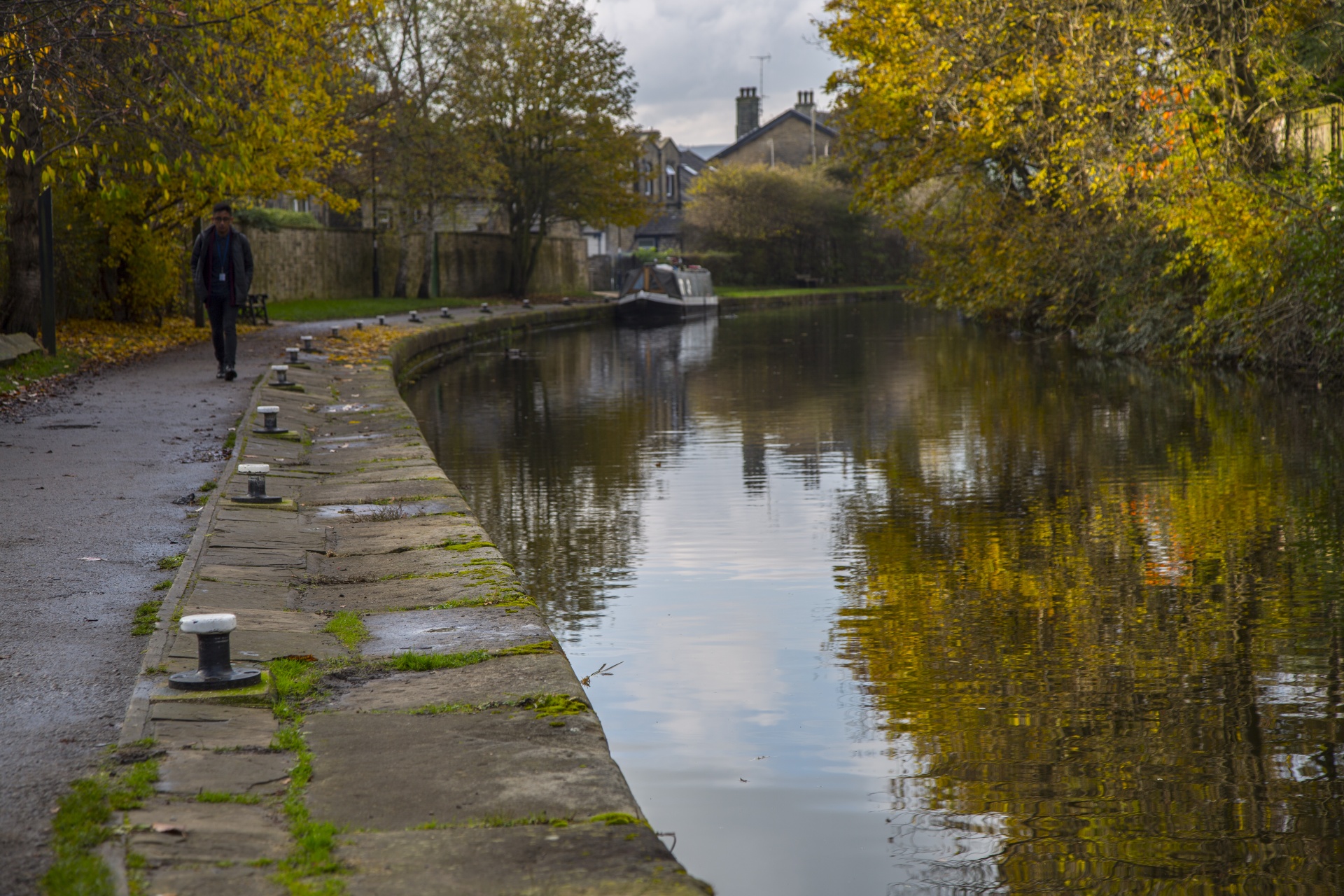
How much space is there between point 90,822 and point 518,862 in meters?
0.90

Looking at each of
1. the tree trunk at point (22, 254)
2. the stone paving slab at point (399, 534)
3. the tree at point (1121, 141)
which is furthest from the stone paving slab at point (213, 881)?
the tree trunk at point (22, 254)

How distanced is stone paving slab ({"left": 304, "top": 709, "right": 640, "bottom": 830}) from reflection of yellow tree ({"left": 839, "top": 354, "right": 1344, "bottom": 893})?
0.92m

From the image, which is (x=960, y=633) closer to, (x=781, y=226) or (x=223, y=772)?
(x=223, y=772)

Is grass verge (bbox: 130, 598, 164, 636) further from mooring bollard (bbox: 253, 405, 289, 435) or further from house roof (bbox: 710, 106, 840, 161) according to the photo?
house roof (bbox: 710, 106, 840, 161)

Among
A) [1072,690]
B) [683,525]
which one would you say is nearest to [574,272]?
[683,525]

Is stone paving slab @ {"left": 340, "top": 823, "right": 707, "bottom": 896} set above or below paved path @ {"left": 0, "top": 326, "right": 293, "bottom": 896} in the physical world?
below

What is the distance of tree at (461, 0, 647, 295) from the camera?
36594mm

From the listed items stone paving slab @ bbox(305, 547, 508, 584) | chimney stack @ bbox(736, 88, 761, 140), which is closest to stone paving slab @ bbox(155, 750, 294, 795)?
stone paving slab @ bbox(305, 547, 508, 584)

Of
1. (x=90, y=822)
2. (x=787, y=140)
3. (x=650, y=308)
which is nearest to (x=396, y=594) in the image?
(x=90, y=822)

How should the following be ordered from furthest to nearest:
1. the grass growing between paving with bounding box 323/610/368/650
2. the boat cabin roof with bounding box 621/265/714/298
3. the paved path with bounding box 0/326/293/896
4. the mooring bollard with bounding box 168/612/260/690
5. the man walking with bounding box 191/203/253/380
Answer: the boat cabin roof with bounding box 621/265/714/298 < the man walking with bounding box 191/203/253/380 < the grass growing between paving with bounding box 323/610/368/650 < the mooring bollard with bounding box 168/612/260/690 < the paved path with bounding box 0/326/293/896

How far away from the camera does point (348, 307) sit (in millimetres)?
30047

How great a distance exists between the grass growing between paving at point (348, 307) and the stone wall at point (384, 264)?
54cm

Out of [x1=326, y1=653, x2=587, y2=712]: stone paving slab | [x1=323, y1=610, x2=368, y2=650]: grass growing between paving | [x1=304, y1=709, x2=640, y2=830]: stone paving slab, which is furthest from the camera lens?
[x1=323, y1=610, x2=368, y2=650]: grass growing between paving

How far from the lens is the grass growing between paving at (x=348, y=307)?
1050 inches
